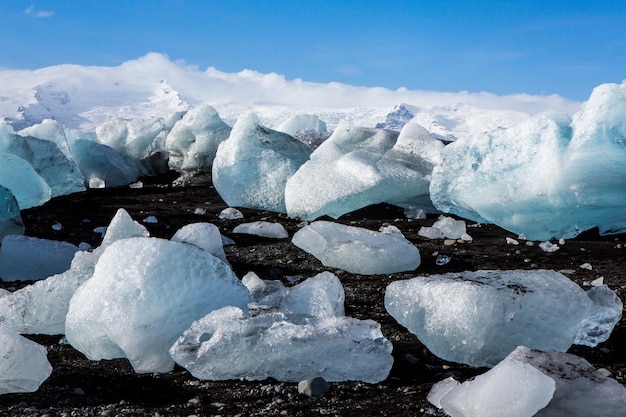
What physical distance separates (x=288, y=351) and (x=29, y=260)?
3122mm

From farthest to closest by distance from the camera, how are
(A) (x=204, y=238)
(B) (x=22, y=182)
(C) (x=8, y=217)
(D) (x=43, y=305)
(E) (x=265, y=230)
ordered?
(B) (x=22, y=182) < (E) (x=265, y=230) < (C) (x=8, y=217) < (A) (x=204, y=238) < (D) (x=43, y=305)

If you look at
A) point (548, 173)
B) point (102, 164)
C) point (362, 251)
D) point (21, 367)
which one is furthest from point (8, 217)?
point (102, 164)

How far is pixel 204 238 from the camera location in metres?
4.83

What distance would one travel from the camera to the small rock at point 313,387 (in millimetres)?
2582

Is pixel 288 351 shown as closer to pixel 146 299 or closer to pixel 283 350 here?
pixel 283 350

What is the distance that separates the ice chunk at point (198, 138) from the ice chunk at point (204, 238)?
606cm

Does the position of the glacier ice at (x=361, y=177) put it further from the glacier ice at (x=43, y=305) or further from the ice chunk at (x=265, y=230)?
the glacier ice at (x=43, y=305)

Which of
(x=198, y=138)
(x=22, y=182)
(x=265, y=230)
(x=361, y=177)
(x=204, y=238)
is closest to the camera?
(x=204, y=238)

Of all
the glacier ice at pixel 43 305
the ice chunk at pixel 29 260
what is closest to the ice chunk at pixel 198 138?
the ice chunk at pixel 29 260

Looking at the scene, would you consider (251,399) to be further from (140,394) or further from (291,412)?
(140,394)

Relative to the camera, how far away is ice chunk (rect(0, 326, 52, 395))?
2750 millimetres

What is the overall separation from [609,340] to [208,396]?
1.84 m

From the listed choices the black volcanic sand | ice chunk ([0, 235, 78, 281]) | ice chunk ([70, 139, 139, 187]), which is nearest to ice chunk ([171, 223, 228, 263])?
the black volcanic sand

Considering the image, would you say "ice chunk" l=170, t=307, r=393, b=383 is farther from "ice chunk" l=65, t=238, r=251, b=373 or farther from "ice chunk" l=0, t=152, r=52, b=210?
"ice chunk" l=0, t=152, r=52, b=210
